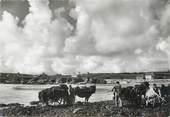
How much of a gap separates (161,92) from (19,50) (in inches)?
149

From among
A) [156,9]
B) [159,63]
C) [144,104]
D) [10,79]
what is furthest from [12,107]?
[156,9]

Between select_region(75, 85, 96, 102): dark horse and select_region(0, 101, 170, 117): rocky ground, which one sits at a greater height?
select_region(75, 85, 96, 102): dark horse

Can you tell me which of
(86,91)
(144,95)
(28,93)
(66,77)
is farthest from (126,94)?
(28,93)

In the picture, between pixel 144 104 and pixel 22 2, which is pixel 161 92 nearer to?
pixel 144 104

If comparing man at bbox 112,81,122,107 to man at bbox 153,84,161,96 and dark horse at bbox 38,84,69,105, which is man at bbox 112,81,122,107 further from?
dark horse at bbox 38,84,69,105

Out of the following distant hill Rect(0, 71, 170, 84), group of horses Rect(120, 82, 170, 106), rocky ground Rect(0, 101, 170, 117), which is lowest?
rocky ground Rect(0, 101, 170, 117)

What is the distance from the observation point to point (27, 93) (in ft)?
26.2

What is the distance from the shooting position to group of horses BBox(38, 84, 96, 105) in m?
8.02

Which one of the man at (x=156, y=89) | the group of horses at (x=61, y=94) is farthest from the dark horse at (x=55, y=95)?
the man at (x=156, y=89)

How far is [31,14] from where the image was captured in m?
8.45

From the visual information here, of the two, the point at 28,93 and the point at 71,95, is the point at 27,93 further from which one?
the point at 71,95

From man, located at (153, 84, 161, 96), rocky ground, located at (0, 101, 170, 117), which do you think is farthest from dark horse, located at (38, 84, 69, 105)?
man, located at (153, 84, 161, 96)

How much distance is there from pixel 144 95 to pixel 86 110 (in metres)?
1.59

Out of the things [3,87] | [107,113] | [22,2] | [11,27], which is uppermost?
[22,2]
